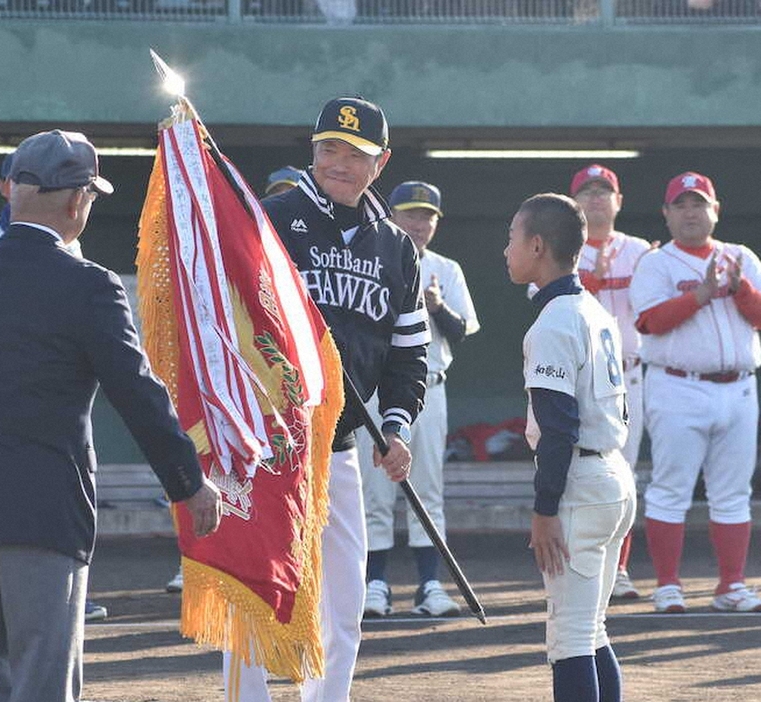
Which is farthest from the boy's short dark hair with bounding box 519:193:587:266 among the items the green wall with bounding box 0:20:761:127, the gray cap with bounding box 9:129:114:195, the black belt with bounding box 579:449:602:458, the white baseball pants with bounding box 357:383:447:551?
the green wall with bounding box 0:20:761:127

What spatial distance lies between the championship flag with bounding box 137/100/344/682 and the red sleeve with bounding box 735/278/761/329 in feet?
13.7

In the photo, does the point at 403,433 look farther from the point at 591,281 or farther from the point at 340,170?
the point at 591,281

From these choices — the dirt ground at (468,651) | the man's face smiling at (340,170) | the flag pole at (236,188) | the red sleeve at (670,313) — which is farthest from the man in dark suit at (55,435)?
the red sleeve at (670,313)

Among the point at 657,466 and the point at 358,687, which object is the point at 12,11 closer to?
the point at 657,466

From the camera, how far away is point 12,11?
12727 millimetres

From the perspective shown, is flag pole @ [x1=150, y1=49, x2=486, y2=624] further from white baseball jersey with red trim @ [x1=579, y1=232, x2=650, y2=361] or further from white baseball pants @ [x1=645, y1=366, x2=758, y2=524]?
white baseball jersey with red trim @ [x1=579, y1=232, x2=650, y2=361]

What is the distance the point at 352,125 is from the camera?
5762 mm

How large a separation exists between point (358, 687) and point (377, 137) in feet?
7.94

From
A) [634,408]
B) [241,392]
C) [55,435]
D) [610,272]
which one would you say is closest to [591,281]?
[610,272]

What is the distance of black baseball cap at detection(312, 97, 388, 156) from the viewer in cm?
575

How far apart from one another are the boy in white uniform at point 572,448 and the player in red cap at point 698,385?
3428 mm

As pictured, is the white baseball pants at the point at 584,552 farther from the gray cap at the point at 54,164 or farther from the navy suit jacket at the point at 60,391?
the gray cap at the point at 54,164

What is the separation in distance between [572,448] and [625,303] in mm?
4421

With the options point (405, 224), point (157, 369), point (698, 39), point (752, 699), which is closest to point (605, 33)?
point (698, 39)
